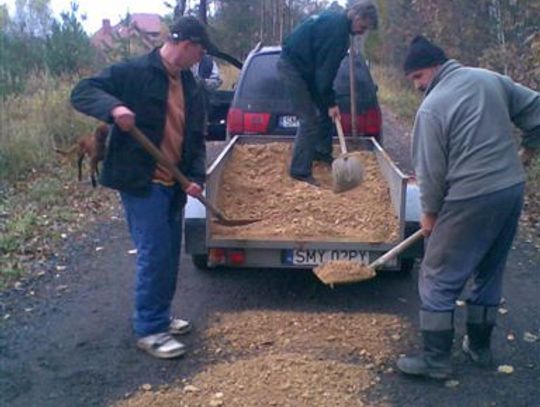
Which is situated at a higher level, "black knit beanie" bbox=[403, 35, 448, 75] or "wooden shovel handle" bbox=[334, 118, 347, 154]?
"black knit beanie" bbox=[403, 35, 448, 75]

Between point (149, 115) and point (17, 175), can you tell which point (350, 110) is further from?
point (17, 175)

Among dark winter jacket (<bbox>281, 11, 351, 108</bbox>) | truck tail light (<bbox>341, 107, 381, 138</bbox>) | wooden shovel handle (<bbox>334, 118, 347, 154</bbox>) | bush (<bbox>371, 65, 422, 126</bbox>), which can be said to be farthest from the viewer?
bush (<bbox>371, 65, 422, 126</bbox>)

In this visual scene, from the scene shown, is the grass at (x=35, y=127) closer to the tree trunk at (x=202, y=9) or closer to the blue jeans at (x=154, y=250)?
the blue jeans at (x=154, y=250)

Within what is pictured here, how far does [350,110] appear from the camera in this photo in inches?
340

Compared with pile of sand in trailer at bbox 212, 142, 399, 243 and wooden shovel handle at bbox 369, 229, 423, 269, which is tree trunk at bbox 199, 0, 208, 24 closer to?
pile of sand in trailer at bbox 212, 142, 399, 243

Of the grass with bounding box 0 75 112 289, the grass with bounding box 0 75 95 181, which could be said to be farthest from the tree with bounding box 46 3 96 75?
the grass with bounding box 0 75 95 181

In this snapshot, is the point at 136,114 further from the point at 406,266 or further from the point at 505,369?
the point at 505,369

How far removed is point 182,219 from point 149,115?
92 centimetres

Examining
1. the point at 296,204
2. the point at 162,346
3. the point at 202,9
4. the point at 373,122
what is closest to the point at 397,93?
the point at 202,9

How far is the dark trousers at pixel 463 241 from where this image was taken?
470cm

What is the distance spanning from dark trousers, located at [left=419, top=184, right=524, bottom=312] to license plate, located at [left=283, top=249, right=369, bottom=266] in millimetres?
833

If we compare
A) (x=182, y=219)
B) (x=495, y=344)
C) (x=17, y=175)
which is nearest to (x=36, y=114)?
(x=17, y=175)

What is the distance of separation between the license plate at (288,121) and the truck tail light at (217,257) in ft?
10.2

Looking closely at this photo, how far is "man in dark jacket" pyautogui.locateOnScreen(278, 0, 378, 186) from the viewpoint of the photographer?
7.28 m
